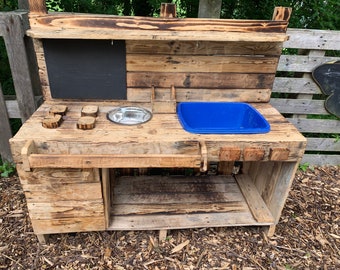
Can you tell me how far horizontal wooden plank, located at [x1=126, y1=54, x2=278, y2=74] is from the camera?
206cm

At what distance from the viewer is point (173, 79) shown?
2148mm

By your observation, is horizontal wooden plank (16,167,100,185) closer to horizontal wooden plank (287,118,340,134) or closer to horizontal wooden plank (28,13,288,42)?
horizontal wooden plank (28,13,288,42)

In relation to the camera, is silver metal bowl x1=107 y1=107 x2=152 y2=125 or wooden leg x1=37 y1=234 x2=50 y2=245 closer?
silver metal bowl x1=107 y1=107 x2=152 y2=125

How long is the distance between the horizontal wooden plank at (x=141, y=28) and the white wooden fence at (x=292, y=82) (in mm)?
577

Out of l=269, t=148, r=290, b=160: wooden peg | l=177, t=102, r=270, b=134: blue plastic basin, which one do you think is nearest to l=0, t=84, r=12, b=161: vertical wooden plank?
l=177, t=102, r=270, b=134: blue plastic basin

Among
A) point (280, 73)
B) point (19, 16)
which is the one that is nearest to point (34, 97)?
point (19, 16)

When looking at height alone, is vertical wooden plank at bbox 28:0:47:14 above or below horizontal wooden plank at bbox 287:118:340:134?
above

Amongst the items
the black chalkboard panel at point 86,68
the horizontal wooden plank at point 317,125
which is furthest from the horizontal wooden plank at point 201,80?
the horizontal wooden plank at point 317,125

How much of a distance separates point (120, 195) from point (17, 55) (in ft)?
4.76

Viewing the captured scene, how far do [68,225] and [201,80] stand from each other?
146 centimetres

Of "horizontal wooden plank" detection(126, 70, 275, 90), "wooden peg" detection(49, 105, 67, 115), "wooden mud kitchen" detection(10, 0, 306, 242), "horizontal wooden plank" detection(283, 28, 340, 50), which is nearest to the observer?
"wooden mud kitchen" detection(10, 0, 306, 242)

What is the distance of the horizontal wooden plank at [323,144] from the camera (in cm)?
304

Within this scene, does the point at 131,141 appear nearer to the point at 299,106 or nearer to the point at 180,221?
the point at 180,221

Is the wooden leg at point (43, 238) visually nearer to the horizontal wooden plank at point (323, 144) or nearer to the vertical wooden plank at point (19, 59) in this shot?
the vertical wooden plank at point (19, 59)
